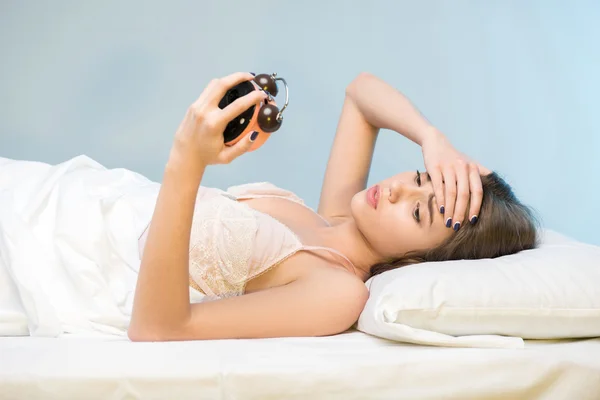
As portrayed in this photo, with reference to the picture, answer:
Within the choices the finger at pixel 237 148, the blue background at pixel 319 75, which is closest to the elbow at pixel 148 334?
the finger at pixel 237 148

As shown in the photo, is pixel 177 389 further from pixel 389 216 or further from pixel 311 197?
pixel 311 197

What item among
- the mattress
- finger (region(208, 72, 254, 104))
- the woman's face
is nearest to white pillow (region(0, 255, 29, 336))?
the mattress

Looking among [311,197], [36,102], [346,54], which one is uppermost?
[346,54]

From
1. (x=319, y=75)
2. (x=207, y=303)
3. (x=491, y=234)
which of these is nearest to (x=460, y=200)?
(x=491, y=234)

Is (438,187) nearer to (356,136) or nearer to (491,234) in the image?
(491,234)

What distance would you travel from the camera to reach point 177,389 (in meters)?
1.47

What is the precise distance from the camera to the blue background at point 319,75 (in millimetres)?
4340

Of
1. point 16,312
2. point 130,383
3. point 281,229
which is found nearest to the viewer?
point 130,383

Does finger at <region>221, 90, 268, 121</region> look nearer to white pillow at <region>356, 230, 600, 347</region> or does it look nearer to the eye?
white pillow at <region>356, 230, 600, 347</region>

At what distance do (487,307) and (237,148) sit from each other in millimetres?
706

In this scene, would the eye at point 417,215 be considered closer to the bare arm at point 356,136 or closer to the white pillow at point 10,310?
the bare arm at point 356,136

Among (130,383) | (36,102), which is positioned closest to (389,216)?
(130,383)

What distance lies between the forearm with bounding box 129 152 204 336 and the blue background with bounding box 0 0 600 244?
8.81 feet

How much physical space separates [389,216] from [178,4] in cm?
279
